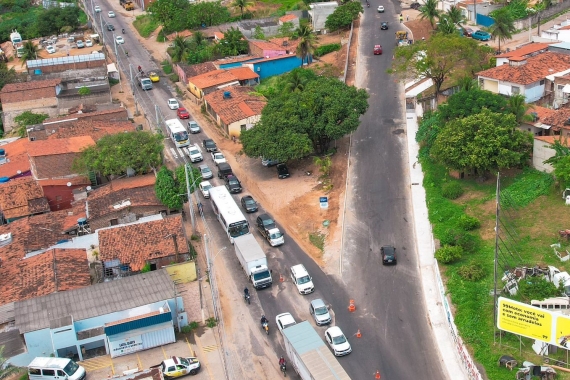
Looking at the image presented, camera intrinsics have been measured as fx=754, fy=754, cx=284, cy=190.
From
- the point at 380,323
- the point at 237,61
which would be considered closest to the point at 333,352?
the point at 380,323

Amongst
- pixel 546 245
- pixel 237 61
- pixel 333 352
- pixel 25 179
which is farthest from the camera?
pixel 237 61

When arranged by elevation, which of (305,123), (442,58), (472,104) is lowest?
(305,123)

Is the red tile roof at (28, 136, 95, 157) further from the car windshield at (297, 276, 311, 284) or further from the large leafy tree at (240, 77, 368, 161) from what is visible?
the car windshield at (297, 276, 311, 284)

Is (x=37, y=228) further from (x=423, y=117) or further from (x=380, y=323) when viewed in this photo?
(x=423, y=117)

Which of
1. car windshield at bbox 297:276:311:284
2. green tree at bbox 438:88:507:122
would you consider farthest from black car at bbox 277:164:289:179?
car windshield at bbox 297:276:311:284

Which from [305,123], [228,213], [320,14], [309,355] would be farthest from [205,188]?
[320,14]

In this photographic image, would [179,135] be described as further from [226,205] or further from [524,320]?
[524,320]
